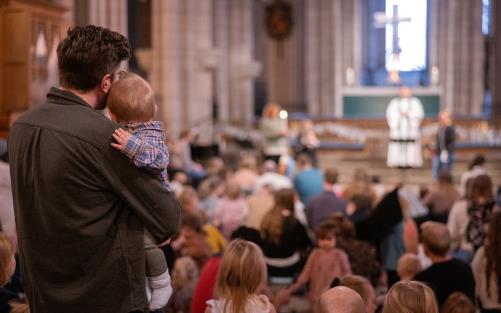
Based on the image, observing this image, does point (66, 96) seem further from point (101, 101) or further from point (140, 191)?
point (140, 191)

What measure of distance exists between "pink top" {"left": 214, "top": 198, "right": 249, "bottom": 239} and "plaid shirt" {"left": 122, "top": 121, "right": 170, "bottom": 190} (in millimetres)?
6838

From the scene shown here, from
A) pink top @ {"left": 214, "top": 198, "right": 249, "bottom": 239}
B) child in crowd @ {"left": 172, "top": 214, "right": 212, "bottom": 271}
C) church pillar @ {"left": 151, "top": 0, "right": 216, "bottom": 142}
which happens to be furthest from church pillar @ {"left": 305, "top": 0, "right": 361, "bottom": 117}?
child in crowd @ {"left": 172, "top": 214, "right": 212, "bottom": 271}

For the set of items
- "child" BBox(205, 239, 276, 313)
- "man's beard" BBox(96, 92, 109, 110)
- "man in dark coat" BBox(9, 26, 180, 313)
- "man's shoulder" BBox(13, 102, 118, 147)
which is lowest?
"child" BBox(205, 239, 276, 313)

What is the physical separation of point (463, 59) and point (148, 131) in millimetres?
30238

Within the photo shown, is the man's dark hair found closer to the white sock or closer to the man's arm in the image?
the man's arm

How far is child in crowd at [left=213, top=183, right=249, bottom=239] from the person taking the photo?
988 centimetres

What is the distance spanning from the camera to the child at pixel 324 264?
273 inches

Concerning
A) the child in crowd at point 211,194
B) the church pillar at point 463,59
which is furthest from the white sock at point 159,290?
the church pillar at point 463,59

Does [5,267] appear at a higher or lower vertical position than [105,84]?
lower

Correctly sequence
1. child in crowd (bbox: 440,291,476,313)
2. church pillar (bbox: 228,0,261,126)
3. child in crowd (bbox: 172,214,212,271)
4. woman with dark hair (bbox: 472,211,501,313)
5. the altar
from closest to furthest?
child in crowd (bbox: 440,291,476,313)
woman with dark hair (bbox: 472,211,501,313)
child in crowd (bbox: 172,214,212,271)
church pillar (bbox: 228,0,261,126)
the altar

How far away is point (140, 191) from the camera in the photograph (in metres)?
2.82

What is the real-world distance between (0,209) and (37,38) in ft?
20.2

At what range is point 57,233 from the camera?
2816 millimetres

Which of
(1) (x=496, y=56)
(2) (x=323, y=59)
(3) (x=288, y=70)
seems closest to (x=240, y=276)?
(2) (x=323, y=59)
